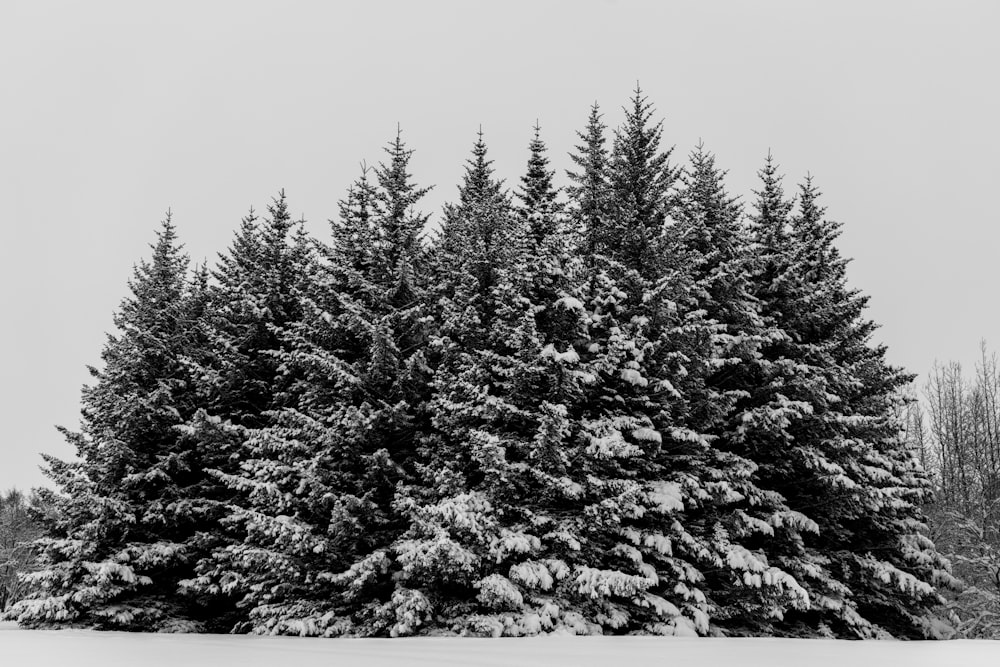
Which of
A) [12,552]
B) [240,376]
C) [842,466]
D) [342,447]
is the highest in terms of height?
[240,376]

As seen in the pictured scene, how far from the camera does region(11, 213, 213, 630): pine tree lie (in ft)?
56.6

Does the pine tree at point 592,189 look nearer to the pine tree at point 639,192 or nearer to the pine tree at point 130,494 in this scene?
the pine tree at point 639,192

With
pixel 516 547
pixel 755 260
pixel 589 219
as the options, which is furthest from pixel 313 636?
pixel 755 260

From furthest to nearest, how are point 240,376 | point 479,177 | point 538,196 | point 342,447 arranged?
1. point 479,177
2. point 240,376
3. point 538,196
4. point 342,447

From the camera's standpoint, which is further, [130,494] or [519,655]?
[130,494]

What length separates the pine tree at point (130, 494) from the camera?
56.6ft

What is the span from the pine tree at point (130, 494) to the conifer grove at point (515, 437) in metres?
0.10

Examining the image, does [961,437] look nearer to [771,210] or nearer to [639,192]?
[771,210]

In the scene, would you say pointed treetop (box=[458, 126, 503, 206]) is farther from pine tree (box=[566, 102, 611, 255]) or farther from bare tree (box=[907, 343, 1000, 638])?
bare tree (box=[907, 343, 1000, 638])

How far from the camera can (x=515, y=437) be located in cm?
1460

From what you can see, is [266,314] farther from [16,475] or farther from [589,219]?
[16,475]

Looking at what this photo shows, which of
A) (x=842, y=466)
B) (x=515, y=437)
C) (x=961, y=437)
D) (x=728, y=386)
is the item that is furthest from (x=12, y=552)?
(x=961, y=437)

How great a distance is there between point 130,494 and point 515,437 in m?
11.9

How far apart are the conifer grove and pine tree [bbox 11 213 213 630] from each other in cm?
10
